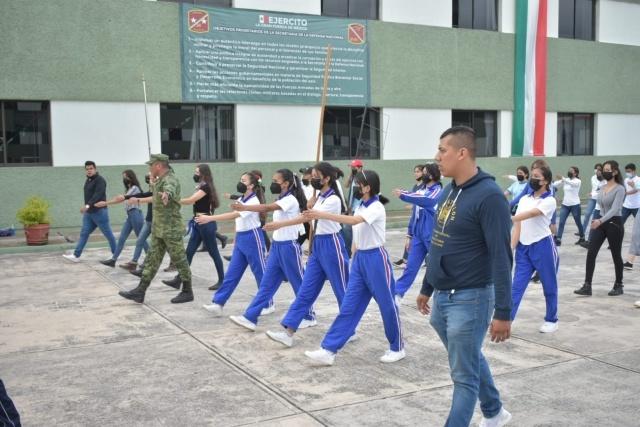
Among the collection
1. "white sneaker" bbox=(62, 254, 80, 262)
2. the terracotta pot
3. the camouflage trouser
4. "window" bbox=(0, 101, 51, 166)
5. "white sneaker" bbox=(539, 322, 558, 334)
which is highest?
"window" bbox=(0, 101, 51, 166)

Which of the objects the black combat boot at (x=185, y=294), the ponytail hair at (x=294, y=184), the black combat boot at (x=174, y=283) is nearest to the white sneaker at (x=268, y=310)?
the black combat boot at (x=185, y=294)

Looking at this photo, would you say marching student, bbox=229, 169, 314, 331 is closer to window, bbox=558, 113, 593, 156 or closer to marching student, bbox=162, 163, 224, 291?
marching student, bbox=162, 163, 224, 291

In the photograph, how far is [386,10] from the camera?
1872cm

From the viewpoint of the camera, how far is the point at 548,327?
6.93 meters

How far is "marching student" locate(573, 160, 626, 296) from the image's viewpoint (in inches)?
343

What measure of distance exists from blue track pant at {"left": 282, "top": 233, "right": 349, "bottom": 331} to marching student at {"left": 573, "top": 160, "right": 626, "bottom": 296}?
4.03 metres

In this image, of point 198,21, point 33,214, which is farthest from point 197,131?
point 33,214

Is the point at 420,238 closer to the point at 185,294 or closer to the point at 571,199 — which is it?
the point at 185,294

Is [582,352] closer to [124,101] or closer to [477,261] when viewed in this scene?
[477,261]

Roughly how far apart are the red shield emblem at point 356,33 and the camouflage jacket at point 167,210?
1087cm

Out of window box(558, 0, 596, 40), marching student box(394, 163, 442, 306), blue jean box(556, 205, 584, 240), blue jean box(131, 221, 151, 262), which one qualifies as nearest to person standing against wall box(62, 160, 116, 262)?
blue jean box(131, 221, 151, 262)

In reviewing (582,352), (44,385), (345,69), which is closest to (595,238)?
(582,352)

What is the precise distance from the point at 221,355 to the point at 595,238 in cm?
540

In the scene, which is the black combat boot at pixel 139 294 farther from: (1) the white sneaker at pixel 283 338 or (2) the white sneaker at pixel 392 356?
(2) the white sneaker at pixel 392 356
